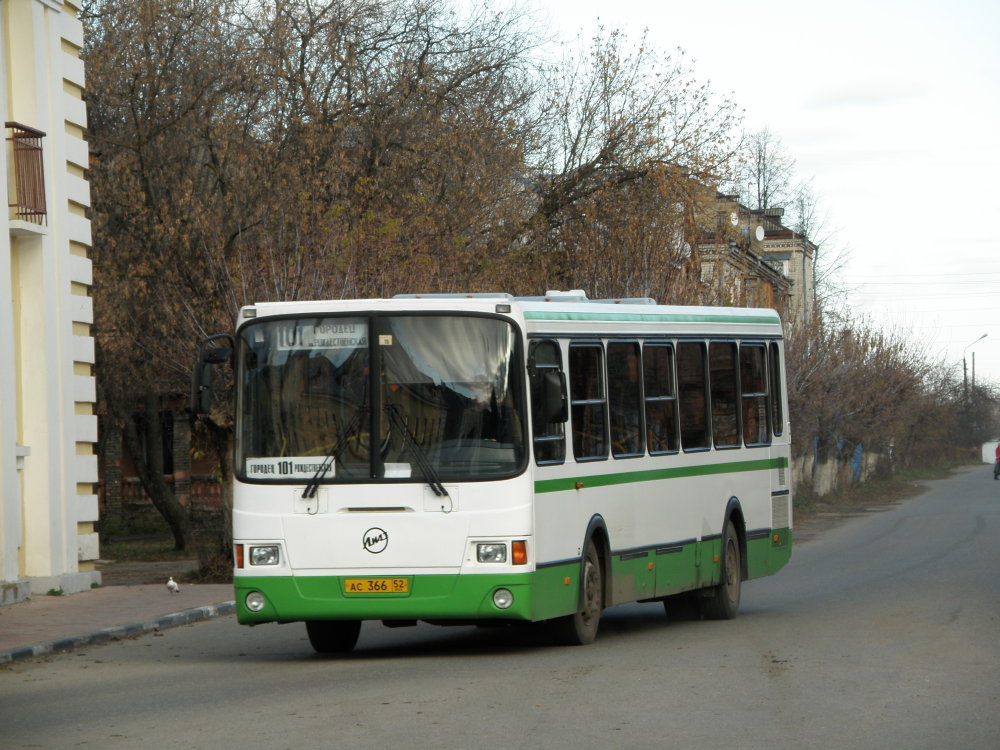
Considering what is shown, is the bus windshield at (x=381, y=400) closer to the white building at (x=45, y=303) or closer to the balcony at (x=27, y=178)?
the white building at (x=45, y=303)

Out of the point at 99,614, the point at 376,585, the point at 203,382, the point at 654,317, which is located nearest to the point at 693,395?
the point at 654,317

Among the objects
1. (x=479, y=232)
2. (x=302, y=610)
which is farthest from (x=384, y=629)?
(x=479, y=232)

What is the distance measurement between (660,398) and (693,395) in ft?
2.59

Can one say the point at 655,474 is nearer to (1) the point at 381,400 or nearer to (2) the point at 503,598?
(2) the point at 503,598

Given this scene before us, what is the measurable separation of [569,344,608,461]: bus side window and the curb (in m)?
5.09

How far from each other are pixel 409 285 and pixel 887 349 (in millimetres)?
38794

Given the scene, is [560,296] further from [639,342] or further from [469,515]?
[469,515]

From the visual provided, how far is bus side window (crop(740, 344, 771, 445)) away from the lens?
1781cm

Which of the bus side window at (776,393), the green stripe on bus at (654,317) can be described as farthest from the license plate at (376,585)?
the bus side window at (776,393)

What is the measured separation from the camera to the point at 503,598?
42.8 feet

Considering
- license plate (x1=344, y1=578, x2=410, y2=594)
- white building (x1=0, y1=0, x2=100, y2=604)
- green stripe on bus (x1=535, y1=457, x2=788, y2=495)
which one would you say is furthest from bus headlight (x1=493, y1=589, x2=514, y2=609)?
white building (x1=0, y1=0, x2=100, y2=604)

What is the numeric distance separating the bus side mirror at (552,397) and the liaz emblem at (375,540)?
1509 mm

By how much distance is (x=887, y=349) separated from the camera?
62.3 meters

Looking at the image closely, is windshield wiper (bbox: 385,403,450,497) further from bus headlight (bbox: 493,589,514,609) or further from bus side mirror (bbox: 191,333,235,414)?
bus side mirror (bbox: 191,333,235,414)
